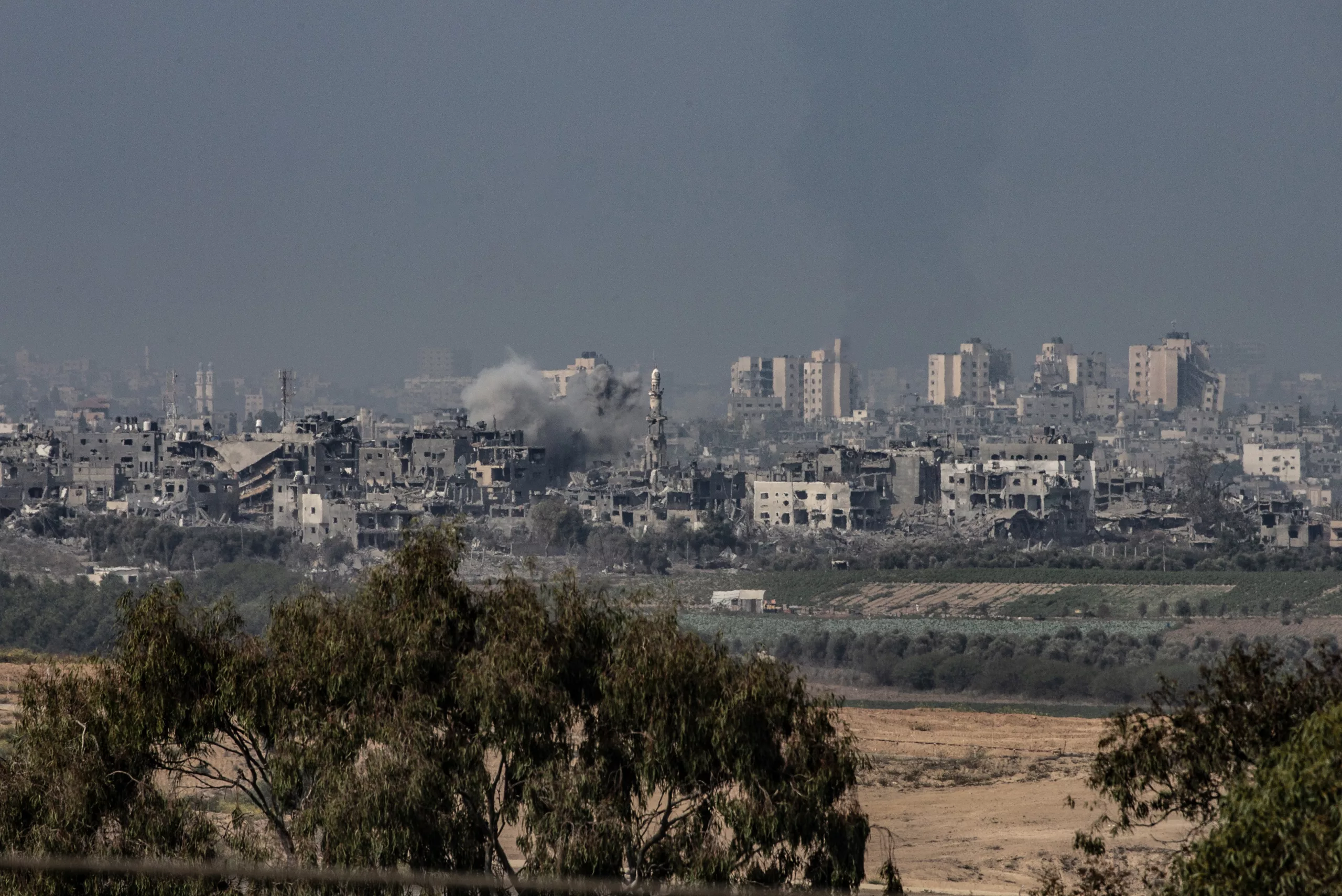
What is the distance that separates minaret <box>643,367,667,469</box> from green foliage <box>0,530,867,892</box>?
107771 mm

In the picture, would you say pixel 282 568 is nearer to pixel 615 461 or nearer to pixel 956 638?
pixel 956 638

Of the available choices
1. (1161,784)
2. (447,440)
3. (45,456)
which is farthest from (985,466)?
(1161,784)

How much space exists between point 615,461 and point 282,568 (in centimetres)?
5613

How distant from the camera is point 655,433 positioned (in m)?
128

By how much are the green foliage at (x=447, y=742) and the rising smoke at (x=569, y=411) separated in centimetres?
11863

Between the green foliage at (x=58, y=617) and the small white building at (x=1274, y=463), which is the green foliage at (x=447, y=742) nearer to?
the green foliage at (x=58, y=617)

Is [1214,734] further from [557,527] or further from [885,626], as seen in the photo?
[557,527]

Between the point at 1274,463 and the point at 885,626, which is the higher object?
the point at 1274,463

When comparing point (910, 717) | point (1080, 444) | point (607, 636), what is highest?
point (1080, 444)

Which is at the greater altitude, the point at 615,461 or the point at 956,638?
the point at 615,461

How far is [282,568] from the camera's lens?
88500 millimetres

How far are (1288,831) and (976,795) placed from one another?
19589 millimetres

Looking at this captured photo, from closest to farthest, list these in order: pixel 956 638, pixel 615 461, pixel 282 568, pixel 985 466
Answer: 1. pixel 956 638
2. pixel 282 568
3. pixel 985 466
4. pixel 615 461

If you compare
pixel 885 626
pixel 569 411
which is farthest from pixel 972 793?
pixel 569 411
